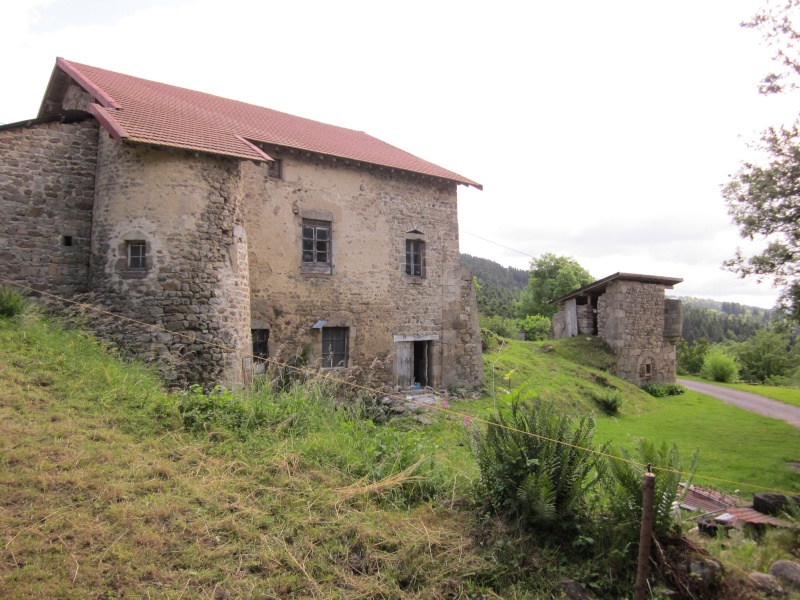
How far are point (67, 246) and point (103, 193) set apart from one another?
1321 mm

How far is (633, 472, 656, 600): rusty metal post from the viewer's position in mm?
3748

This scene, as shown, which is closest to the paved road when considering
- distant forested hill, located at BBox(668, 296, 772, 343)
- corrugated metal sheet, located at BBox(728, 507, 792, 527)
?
corrugated metal sheet, located at BBox(728, 507, 792, 527)

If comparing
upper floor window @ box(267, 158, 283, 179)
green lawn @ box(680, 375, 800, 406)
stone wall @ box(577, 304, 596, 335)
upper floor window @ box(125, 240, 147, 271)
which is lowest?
green lawn @ box(680, 375, 800, 406)

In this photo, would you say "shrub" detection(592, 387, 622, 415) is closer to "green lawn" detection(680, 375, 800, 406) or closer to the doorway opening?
the doorway opening

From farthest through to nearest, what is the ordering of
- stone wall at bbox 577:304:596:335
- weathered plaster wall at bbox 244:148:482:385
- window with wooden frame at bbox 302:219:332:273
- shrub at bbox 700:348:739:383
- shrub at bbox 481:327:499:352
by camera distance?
shrub at bbox 700:348:739:383 < stone wall at bbox 577:304:596:335 < shrub at bbox 481:327:499:352 < window with wooden frame at bbox 302:219:332:273 < weathered plaster wall at bbox 244:148:482:385

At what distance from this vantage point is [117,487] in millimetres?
4352

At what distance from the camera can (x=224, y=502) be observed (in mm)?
4516

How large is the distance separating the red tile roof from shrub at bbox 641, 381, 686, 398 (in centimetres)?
→ 1139

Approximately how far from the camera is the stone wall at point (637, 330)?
20.0m

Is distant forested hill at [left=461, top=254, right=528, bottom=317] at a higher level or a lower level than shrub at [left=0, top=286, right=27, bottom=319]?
higher

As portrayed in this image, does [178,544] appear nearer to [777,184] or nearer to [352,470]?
[352,470]

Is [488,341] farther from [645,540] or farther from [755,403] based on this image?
[645,540]

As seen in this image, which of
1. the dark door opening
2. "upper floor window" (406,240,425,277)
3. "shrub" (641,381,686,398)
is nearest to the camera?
"upper floor window" (406,240,425,277)

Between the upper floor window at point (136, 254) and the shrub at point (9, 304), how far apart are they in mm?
1742
